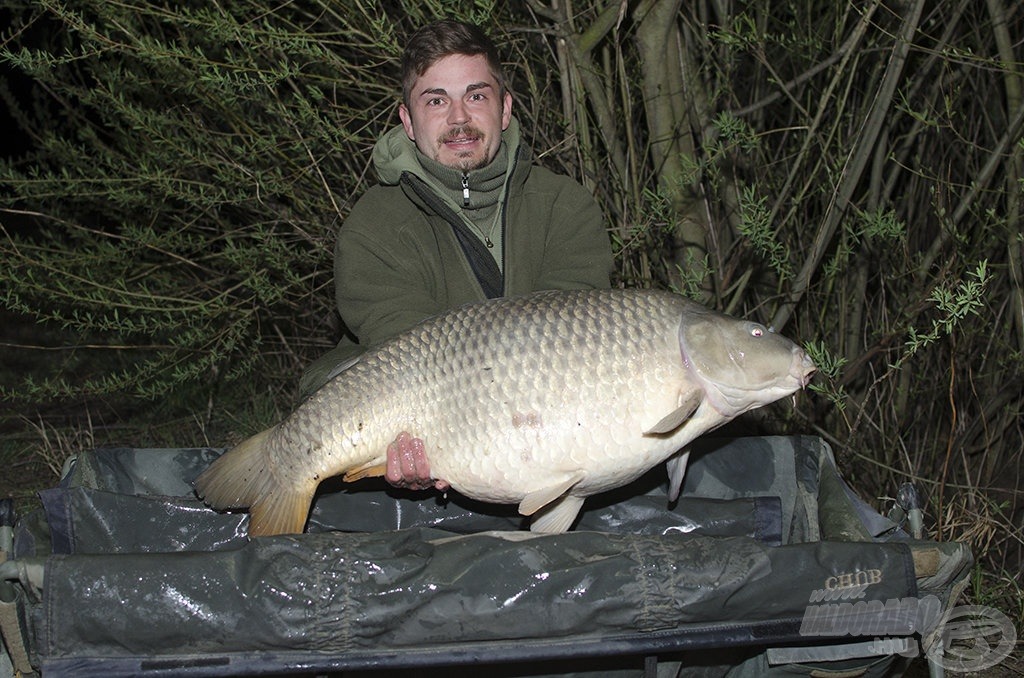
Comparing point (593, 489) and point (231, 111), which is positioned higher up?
point (231, 111)

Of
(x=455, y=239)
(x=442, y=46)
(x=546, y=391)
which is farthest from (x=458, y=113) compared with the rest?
(x=546, y=391)

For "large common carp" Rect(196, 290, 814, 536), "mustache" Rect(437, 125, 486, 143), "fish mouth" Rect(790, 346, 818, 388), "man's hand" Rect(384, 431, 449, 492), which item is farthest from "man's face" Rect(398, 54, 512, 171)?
"fish mouth" Rect(790, 346, 818, 388)

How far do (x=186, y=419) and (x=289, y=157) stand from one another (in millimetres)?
941

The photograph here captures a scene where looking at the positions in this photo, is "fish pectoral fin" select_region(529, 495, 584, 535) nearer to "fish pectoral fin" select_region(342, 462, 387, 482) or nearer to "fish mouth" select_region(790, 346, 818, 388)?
"fish pectoral fin" select_region(342, 462, 387, 482)

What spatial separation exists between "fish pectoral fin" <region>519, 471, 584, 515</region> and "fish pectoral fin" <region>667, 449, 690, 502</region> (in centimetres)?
25

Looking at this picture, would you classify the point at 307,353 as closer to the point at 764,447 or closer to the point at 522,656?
the point at 764,447

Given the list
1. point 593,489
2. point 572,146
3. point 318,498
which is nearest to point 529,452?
point 593,489

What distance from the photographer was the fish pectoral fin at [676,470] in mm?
1719

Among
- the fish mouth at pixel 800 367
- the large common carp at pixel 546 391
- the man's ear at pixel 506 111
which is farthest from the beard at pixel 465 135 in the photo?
the fish mouth at pixel 800 367

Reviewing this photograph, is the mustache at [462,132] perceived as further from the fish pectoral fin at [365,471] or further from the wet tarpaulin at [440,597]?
the wet tarpaulin at [440,597]

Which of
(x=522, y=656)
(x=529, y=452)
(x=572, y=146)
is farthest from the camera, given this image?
(x=572, y=146)

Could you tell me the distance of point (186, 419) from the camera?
119 inches

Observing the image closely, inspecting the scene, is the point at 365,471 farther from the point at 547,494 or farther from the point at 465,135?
the point at 465,135

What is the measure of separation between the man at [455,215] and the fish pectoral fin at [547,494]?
516mm
